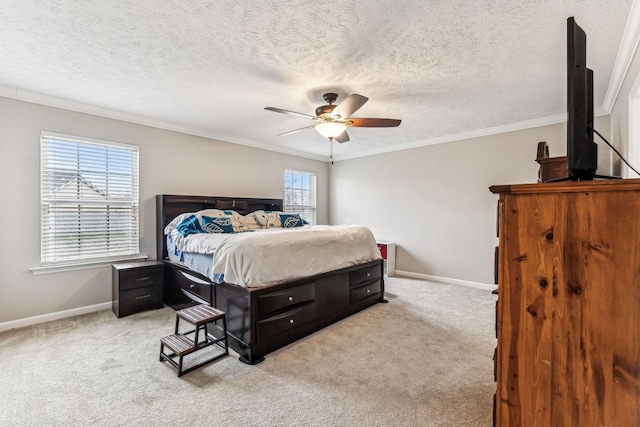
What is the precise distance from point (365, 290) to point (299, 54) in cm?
269

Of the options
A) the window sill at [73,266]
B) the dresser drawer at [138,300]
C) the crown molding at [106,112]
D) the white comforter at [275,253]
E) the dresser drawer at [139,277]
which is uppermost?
the crown molding at [106,112]

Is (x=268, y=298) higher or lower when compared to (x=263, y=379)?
higher

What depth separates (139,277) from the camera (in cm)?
349

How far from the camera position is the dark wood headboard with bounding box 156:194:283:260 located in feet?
13.1

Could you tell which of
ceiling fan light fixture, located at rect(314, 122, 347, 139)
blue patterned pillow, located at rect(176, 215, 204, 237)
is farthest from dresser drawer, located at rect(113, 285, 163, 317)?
ceiling fan light fixture, located at rect(314, 122, 347, 139)

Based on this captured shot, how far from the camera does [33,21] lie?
6.25 feet

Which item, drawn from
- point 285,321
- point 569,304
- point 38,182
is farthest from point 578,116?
point 38,182

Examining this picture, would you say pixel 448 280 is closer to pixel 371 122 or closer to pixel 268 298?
pixel 371 122

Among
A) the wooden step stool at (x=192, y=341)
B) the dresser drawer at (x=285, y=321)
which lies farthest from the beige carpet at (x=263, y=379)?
the dresser drawer at (x=285, y=321)

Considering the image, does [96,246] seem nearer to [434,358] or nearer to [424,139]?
[434,358]

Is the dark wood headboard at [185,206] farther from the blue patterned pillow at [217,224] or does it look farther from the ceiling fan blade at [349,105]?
the ceiling fan blade at [349,105]

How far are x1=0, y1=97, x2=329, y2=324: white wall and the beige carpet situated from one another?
0.40 metres

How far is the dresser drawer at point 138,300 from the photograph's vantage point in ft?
11.0

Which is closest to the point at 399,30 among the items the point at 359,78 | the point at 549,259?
the point at 359,78
